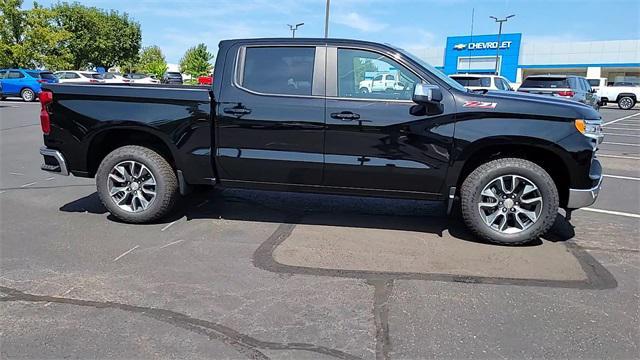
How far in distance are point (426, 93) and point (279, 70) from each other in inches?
58.5

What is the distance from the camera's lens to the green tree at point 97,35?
54.4 m

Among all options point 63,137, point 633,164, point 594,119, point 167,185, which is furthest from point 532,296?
point 633,164

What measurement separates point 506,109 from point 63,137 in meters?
4.45

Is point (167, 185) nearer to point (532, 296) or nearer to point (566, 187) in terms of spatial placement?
point (532, 296)

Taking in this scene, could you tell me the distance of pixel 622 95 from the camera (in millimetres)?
33719

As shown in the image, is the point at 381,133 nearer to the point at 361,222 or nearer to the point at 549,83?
the point at 361,222

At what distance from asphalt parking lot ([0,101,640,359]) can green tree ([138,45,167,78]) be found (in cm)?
5311

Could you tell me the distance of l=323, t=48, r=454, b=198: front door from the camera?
4680 millimetres

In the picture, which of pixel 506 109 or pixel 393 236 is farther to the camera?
pixel 393 236

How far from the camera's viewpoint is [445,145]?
468 centimetres

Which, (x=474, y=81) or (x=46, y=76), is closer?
(x=474, y=81)

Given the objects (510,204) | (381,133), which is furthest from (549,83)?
(381,133)

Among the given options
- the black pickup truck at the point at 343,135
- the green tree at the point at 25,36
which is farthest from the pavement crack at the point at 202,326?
the green tree at the point at 25,36

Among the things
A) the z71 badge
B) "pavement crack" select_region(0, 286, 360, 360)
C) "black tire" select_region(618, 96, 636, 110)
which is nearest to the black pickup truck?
the z71 badge
